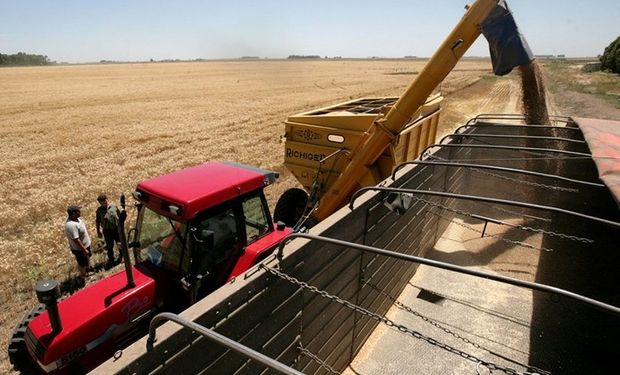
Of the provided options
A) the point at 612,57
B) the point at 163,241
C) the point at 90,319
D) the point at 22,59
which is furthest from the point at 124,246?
the point at 22,59

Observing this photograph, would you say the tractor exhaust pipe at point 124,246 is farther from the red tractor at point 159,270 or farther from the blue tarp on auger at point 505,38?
the blue tarp on auger at point 505,38

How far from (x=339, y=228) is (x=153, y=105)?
26739 millimetres

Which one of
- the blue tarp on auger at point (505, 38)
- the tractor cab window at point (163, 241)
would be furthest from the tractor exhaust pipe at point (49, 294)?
the blue tarp on auger at point (505, 38)

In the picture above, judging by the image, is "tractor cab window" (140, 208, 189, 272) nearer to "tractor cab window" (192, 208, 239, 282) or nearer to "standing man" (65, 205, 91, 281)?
"tractor cab window" (192, 208, 239, 282)

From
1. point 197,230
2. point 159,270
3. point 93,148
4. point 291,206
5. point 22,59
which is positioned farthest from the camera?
point 22,59

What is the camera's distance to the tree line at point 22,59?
112 metres

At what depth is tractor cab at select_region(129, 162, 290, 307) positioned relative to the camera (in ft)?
13.2

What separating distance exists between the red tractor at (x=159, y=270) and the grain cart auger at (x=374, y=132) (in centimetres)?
199

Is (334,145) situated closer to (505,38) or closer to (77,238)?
(505,38)

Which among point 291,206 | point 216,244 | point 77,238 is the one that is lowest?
point 291,206

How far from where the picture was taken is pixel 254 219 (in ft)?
16.3

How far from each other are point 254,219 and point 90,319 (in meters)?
2.05

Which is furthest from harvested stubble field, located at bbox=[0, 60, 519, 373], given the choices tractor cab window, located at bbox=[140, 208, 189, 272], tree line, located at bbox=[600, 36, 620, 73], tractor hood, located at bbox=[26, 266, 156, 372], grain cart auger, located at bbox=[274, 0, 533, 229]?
tree line, located at bbox=[600, 36, 620, 73]

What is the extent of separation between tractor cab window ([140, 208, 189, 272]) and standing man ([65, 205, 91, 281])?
2.24 meters
